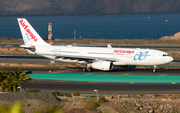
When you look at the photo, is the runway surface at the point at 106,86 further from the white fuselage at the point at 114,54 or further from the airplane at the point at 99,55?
the white fuselage at the point at 114,54

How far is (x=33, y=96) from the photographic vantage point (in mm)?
27438

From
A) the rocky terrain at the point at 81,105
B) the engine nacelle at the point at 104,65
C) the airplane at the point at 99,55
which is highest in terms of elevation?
the airplane at the point at 99,55

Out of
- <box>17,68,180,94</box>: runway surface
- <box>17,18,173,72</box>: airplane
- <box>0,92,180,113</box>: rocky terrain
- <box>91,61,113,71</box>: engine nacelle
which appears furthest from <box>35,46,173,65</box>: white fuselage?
<box>0,92,180,113</box>: rocky terrain

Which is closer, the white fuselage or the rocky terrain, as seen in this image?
the rocky terrain

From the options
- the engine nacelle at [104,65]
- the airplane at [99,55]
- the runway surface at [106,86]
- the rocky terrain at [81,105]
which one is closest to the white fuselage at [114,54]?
the airplane at [99,55]

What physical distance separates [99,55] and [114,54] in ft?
9.54

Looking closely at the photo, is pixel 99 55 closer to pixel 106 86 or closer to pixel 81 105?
pixel 106 86

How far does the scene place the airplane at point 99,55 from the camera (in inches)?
2002

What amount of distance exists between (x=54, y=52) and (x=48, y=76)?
6865mm

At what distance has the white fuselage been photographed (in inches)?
2000

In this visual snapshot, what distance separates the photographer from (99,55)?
53.1m

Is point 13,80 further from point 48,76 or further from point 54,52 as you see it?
point 54,52

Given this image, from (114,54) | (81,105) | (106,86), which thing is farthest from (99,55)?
(81,105)

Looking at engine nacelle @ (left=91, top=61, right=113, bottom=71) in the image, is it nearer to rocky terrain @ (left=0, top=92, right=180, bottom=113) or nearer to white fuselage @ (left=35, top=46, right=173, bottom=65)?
white fuselage @ (left=35, top=46, right=173, bottom=65)
